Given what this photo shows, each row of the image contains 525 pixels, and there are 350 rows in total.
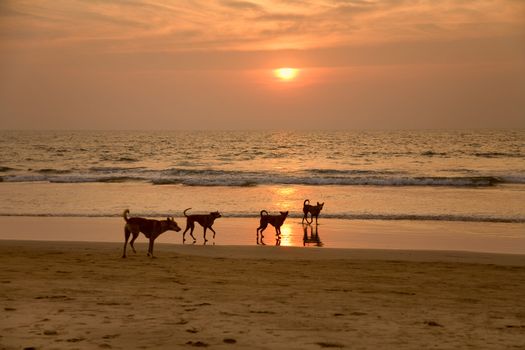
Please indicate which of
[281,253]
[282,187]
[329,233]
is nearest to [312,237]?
[329,233]

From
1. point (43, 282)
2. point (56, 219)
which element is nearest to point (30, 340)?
point (43, 282)

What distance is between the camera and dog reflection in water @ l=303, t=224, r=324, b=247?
16.0 metres

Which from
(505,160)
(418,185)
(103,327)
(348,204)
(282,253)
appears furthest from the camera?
(505,160)

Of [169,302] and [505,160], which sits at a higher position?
[505,160]

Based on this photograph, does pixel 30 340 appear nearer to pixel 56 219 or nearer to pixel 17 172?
pixel 56 219

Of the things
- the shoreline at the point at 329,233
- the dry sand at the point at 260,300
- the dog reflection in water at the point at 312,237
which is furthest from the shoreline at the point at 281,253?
the dog reflection in water at the point at 312,237

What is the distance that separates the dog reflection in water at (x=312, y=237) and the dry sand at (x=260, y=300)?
231 cm

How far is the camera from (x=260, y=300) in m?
8.70

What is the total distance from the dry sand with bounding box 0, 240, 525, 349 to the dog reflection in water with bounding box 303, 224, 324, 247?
231 centimetres

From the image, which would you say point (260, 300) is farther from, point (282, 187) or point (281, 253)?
point (282, 187)

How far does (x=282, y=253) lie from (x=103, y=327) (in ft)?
24.0

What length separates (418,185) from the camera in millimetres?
35781

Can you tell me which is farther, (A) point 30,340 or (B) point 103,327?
(B) point 103,327

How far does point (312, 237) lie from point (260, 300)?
335 inches
